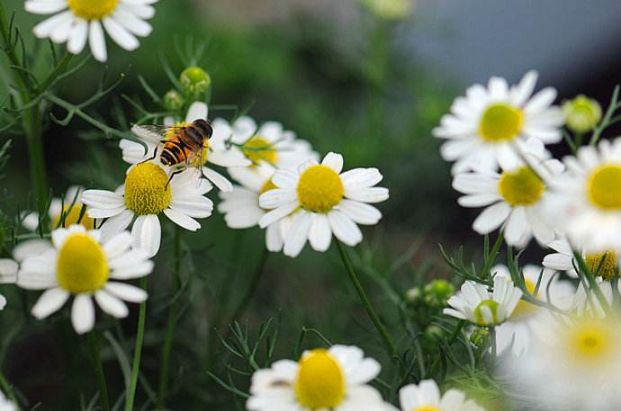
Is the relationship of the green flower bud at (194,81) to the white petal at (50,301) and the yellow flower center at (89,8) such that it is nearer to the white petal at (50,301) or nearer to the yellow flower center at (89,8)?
the yellow flower center at (89,8)

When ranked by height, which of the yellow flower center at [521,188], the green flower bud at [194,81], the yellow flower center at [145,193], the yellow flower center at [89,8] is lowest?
the yellow flower center at [145,193]

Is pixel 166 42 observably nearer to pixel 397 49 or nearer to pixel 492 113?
pixel 397 49

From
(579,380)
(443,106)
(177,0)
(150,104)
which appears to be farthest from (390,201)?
(579,380)

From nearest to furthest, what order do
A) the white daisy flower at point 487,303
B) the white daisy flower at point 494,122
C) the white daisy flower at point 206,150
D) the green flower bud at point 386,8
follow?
1. the white daisy flower at point 487,303
2. the white daisy flower at point 206,150
3. the white daisy flower at point 494,122
4. the green flower bud at point 386,8

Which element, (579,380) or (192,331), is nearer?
(579,380)

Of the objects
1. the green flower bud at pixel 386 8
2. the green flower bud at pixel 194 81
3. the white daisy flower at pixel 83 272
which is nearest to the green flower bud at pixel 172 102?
the green flower bud at pixel 194 81

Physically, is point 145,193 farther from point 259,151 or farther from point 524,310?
point 524,310
